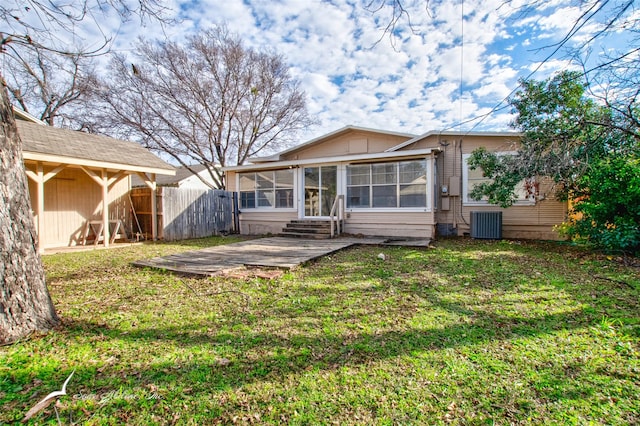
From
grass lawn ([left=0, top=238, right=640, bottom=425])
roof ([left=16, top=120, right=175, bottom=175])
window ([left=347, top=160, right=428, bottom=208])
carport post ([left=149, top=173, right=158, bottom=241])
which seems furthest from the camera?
carport post ([left=149, top=173, right=158, bottom=241])

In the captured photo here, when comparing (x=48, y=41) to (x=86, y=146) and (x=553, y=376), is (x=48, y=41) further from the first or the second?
(x=553, y=376)

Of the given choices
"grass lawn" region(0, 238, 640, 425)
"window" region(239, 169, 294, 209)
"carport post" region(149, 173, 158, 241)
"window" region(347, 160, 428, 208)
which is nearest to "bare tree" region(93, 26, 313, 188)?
"window" region(239, 169, 294, 209)

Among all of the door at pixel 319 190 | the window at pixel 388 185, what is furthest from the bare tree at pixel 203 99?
the window at pixel 388 185

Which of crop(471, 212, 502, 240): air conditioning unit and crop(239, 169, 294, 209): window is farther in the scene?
crop(239, 169, 294, 209): window

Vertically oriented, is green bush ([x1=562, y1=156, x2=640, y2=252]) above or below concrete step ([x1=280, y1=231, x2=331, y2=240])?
above

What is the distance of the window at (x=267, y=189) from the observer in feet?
38.3

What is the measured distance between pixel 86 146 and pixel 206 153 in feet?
39.7

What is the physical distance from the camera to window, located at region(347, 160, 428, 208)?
376 inches

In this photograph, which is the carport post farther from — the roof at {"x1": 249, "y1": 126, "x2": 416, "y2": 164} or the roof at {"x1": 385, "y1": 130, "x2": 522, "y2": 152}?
the roof at {"x1": 385, "y1": 130, "x2": 522, "y2": 152}

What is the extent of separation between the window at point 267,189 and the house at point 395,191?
0.04 metres

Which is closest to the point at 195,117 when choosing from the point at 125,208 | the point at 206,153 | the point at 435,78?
the point at 206,153

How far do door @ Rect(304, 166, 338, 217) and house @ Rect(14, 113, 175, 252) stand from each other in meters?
5.09

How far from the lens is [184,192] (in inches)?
432

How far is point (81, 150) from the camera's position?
8.71 meters
